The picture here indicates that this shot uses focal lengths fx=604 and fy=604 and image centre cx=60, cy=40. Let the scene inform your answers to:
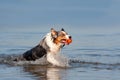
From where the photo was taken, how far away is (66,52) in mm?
22391

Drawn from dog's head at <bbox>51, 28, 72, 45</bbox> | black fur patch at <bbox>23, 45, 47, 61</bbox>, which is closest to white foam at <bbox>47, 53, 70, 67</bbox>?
black fur patch at <bbox>23, 45, 47, 61</bbox>

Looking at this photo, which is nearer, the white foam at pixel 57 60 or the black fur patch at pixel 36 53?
the white foam at pixel 57 60

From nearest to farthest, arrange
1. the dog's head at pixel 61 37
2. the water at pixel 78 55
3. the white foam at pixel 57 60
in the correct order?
1. the water at pixel 78 55
2. the white foam at pixel 57 60
3. the dog's head at pixel 61 37

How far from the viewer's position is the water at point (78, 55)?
15422mm

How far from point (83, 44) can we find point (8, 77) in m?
10.7

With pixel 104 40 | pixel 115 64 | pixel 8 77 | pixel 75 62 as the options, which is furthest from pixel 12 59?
pixel 104 40

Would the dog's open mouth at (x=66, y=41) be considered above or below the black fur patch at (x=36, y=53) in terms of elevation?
above

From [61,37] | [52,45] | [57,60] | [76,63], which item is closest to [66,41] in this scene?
[61,37]

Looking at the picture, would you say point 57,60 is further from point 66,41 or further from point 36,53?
point 36,53

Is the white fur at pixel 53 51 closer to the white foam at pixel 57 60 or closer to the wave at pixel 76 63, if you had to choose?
the white foam at pixel 57 60

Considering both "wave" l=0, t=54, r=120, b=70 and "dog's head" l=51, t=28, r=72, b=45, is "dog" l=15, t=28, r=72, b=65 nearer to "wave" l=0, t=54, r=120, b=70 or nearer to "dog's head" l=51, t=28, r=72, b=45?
"dog's head" l=51, t=28, r=72, b=45

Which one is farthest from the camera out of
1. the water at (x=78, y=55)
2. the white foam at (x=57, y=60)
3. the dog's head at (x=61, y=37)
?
the dog's head at (x=61, y=37)

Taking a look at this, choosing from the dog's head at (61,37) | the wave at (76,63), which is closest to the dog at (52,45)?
the dog's head at (61,37)

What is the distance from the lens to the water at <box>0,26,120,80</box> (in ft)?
50.6
